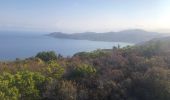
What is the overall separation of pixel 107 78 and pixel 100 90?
1083mm

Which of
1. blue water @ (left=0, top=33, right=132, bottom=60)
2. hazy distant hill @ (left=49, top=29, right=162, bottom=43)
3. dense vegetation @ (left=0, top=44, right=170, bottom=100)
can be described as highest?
dense vegetation @ (left=0, top=44, right=170, bottom=100)

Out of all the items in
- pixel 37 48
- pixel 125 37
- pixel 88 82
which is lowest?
pixel 37 48

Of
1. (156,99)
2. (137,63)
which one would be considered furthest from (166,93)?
(137,63)

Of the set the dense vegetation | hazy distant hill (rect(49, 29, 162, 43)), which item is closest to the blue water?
hazy distant hill (rect(49, 29, 162, 43))

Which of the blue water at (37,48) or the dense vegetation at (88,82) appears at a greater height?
the dense vegetation at (88,82)

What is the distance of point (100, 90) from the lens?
1413 cm

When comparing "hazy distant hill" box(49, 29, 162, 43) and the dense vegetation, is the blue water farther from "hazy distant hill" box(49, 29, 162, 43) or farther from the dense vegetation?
the dense vegetation

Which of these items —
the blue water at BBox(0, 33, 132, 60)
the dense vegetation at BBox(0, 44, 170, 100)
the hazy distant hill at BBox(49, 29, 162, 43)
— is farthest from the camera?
the hazy distant hill at BBox(49, 29, 162, 43)

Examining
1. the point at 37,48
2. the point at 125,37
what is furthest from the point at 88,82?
the point at 125,37

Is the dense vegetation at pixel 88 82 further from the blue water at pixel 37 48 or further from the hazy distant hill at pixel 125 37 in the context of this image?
the hazy distant hill at pixel 125 37

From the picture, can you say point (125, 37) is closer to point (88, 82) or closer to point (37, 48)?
point (37, 48)

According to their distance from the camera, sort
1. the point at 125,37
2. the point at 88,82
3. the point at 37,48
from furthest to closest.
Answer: the point at 125,37
the point at 37,48
the point at 88,82

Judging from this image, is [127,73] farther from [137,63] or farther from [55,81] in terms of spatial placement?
[55,81]

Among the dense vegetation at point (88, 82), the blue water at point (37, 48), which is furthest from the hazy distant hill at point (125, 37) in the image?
the dense vegetation at point (88, 82)
